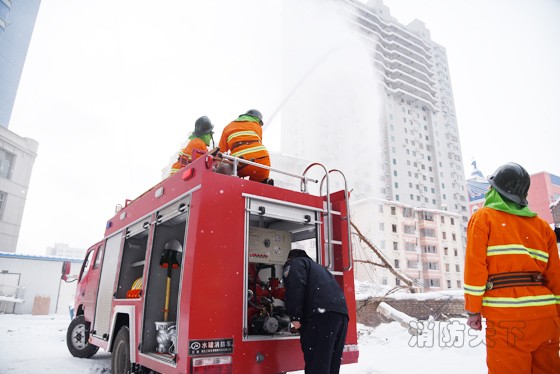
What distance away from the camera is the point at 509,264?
2732 millimetres

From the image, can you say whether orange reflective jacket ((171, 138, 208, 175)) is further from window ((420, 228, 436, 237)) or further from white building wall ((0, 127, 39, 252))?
window ((420, 228, 436, 237))

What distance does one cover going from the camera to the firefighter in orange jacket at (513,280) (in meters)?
2.53

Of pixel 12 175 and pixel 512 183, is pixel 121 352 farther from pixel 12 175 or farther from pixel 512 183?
pixel 12 175

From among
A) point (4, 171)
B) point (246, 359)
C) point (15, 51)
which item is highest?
point (15, 51)

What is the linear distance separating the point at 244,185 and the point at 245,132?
1.34 metres

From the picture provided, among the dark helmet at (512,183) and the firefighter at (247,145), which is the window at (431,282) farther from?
the dark helmet at (512,183)

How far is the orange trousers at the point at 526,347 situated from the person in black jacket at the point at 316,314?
1352mm

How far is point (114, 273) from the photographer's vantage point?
5363 mm

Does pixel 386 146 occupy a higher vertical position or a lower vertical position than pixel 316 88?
lower

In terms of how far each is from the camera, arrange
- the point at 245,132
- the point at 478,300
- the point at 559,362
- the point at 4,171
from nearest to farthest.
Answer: the point at 559,362 < the point at 478,300 < the point at 245,132 < the point at 4,171

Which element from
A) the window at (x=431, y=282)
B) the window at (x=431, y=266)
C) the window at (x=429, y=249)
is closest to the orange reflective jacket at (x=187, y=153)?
the window at (x=431, y=282)

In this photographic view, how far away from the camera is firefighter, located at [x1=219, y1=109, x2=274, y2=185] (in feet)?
15.3

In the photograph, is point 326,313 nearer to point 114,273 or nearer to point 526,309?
point 526,309

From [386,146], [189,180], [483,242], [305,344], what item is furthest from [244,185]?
[386,146]
